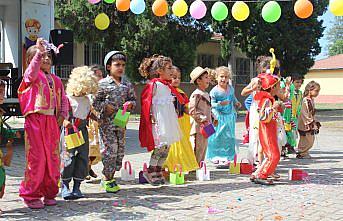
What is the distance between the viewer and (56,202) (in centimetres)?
551

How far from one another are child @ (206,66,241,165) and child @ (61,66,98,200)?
305 cm

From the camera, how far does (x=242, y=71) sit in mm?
35281

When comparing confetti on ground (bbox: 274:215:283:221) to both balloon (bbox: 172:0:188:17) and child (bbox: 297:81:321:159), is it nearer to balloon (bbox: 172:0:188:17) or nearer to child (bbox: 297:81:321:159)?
child (bbox: 297:81:321:159)

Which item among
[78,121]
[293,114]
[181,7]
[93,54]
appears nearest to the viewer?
[78,121]

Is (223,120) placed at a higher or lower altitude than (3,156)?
higher

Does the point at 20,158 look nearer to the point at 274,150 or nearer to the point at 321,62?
the point at 274,150

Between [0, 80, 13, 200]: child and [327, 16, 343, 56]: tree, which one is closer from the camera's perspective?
[0, 80, 13, 200]: child

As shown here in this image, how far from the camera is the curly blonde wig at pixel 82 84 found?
5684 mm

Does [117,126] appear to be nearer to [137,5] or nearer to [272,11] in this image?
[137,5]

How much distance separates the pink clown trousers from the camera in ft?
16.9

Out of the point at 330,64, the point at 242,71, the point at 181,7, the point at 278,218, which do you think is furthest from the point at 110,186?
the point at 330,64

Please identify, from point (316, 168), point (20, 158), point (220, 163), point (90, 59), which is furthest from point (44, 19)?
point (90, 59)

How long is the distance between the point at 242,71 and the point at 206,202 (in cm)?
3032

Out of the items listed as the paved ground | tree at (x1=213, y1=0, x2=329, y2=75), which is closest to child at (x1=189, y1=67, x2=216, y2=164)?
the paved ground
